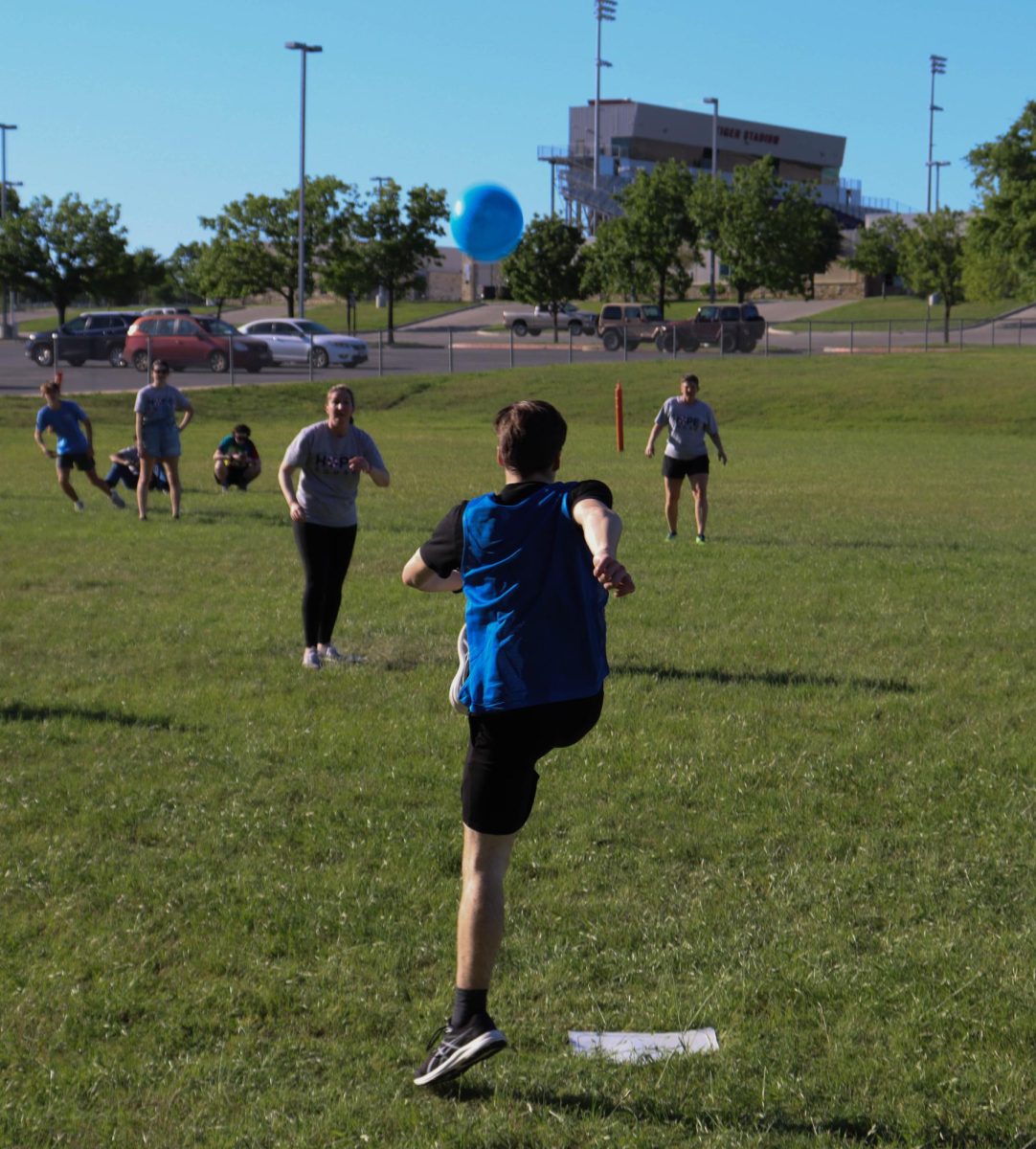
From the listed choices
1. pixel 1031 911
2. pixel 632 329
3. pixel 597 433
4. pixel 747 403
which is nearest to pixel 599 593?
pixel 1031 911

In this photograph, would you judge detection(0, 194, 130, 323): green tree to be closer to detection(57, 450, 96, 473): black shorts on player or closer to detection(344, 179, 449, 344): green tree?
detection(344, 179, 449, 344): green tree

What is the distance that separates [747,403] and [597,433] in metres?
8.64

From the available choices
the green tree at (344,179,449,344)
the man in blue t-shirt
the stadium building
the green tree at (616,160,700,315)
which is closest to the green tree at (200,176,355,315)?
the green tree at (344,179,449,344)

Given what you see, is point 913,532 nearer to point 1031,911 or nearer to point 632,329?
point 1031,911

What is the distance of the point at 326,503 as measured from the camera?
10172 millimetres

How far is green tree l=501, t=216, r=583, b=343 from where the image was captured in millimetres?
78438

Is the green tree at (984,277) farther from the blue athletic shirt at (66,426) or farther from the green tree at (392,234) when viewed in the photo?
the blue athletic shirt at (66,426)

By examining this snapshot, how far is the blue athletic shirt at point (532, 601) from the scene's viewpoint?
4.39m

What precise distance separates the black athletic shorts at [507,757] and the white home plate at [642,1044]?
801 millimetres

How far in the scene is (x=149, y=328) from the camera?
171 feet

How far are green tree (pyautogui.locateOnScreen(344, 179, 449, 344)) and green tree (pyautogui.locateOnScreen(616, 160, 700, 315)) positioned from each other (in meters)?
13.2

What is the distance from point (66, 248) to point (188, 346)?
2807 cm

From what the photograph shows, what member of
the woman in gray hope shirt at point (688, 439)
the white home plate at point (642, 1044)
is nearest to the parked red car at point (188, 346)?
the woman in gray hope shirt at point (688, 439)

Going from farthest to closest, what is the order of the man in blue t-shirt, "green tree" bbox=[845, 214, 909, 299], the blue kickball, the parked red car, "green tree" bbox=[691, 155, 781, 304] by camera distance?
1. "green tree" bbox=[845, 214, 909, 299]
2. "green tree" bbox=[691, 155, 781, 304]
3. the parked red car
4. the man in blue t-shirt
5. the blue kickball
